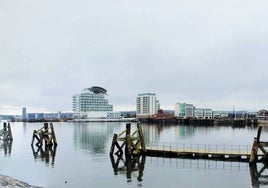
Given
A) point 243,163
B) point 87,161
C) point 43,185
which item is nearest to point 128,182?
point 43,185

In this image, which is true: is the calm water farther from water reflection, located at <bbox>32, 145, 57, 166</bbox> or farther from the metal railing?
the metal railing

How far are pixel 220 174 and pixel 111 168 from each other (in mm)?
12878

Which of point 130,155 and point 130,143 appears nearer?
point 130,155

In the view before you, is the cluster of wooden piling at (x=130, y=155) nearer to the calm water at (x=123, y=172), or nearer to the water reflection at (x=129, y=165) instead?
the water reflection at (x=129, y=165)

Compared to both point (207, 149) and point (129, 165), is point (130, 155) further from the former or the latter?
point (207, 149)

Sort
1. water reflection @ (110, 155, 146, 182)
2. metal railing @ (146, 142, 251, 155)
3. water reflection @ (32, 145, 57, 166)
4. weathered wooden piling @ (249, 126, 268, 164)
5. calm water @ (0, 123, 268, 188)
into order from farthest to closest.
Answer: water reflection @ (32, 145, 57, 166)
metal railing @ (146, 142, 251, 155)
weathered wooden piling @ (249, 126, 268, 164)
water reflection @ (110, 155, 146, 182)
calm water @ (0, 123, 268, 188)

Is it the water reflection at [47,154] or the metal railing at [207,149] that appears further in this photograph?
the water reflection at [47,154]

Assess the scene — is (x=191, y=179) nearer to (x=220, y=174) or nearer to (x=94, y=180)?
(x=220, y=174)

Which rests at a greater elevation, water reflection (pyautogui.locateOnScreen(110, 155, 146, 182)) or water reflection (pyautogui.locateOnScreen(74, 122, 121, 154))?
water reflection (pyautogui.locateOnScreen(110, 155, 146, 182))


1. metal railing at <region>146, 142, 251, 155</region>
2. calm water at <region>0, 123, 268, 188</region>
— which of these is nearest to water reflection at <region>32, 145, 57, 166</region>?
calm water at <region>0, 123, 268, 188</region>

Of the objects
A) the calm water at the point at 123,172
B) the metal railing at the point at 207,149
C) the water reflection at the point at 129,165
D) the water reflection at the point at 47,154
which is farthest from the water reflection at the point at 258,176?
the water reflection at the point at 47,154

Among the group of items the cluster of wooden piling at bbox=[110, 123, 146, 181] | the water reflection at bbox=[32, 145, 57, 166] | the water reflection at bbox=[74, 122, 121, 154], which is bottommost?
the water reflection at bbox=[74, 122, 121, 154]

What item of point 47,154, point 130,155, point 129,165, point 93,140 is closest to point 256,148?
point 129,165

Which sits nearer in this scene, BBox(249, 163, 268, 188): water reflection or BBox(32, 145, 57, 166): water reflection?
BBox(249, 163, 268, 188): water reflection
